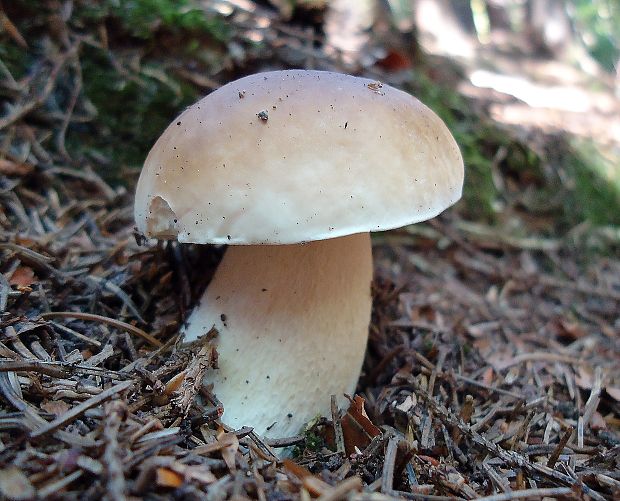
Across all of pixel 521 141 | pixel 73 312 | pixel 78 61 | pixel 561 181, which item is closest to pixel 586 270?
pixel 561 181

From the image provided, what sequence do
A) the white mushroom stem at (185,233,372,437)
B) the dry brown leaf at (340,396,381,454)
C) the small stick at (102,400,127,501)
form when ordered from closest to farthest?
the small stick at (102,400,127,501), the dry brown leaf at (340,396,381,454), the white mushroom stem at (185,233,372,437)

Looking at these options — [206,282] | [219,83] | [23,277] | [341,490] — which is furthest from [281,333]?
[219,83]

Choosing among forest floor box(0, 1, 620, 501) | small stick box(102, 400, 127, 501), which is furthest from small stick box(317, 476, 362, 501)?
small stick box(102, 400, 127, 501)

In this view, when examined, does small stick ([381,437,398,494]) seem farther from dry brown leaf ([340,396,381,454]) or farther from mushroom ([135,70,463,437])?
mushroom ([135,70,463,437])

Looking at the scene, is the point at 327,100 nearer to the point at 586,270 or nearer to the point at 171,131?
the point at 171,131

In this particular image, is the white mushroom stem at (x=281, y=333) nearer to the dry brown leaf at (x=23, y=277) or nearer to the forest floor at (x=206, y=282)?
the forest floor at (x=206, y=282)

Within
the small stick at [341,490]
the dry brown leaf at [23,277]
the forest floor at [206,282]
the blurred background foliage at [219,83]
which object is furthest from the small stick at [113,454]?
the blurred background foliage at [219,83]
